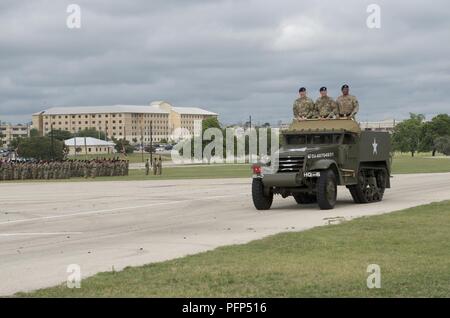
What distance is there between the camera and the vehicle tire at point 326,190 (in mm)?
20516

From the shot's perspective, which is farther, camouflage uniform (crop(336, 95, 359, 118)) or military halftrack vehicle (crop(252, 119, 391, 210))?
camouflage uniform (crop(336, 95, 359, 118))

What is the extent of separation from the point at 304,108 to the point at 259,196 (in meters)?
3.54

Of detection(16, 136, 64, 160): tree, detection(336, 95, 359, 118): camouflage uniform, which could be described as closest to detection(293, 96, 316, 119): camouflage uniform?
detection(336, 95, 359, 118): camouflage uniform

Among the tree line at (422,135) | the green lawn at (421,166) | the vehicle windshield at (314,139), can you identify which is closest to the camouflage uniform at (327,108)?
the vehicle windshield at (314,139)

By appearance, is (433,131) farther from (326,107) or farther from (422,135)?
(326,107)

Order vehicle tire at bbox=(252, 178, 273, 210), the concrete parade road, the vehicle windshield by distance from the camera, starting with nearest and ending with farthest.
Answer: the concrete parade road, vehicle tire at bbox=(252, 178, 273, 210), the vehicle windshield

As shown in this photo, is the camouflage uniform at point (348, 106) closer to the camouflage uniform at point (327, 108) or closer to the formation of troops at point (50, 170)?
the camouflage uniform at point (327, 108)

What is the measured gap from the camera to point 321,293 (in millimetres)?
8648

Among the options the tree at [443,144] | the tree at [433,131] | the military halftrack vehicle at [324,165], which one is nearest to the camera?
the military halftrack vehicle at [324,165]

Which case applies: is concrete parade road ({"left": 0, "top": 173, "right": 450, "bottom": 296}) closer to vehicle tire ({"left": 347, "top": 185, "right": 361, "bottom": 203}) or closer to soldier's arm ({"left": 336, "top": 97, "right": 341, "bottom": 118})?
vehicle tire ({"left": 347, "top": 185, "right": 361, "bottom": 203})

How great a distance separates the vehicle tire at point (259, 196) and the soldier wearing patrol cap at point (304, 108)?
3037mm

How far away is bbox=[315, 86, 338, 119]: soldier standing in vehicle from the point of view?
23.1m
